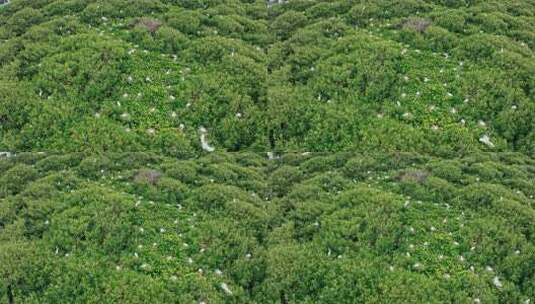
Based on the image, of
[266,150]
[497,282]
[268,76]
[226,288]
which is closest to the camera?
[497,282]

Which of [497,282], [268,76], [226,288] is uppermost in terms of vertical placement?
[268,76]

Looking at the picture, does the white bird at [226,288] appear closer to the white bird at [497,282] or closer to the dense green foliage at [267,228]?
the dense green foliage at [267,228]

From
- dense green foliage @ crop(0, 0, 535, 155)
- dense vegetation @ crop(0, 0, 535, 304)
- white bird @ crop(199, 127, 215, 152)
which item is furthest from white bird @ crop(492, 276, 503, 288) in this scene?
white bird @ crop(199, 127, 215, 152)

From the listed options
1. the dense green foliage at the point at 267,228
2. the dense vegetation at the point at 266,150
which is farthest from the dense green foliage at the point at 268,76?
the dense green foliage at the point at 267,228

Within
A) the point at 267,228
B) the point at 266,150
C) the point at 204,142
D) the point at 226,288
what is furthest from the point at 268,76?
the point at 226,288

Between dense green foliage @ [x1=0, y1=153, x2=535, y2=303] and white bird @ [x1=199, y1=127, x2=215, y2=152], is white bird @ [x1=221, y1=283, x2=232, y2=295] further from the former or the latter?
white bird @ [x1=199, y1=127, x2=215, y2=152]

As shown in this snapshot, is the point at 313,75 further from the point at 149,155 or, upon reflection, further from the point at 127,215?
the point at 127,215

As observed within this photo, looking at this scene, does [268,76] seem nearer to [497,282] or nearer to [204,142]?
[204,142]
